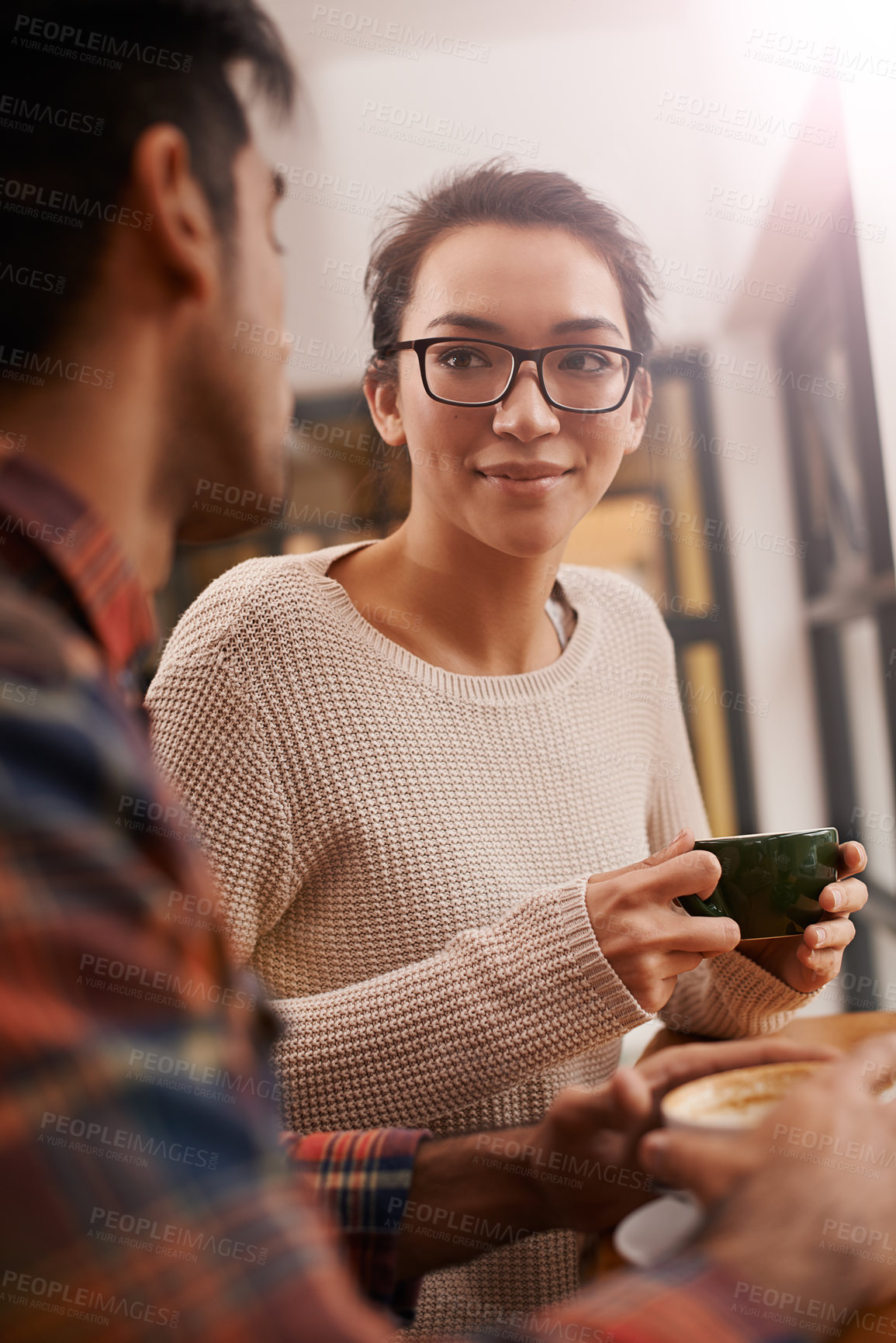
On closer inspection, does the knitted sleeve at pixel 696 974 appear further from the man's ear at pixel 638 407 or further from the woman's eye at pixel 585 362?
the woman's eye at pixel 585 362

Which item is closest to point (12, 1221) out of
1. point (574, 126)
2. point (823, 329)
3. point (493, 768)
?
point (493, 768)

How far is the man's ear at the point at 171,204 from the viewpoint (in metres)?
0.37

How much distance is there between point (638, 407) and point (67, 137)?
54 cm

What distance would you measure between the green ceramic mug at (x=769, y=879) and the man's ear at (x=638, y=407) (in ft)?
1.19

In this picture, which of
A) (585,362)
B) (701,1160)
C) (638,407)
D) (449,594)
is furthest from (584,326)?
(701,1160)

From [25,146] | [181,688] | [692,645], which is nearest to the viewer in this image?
[25,146]

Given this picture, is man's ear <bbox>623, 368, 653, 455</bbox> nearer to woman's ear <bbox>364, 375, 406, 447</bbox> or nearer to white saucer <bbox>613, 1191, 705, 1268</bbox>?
woman's ear <bbox>364, 375, 406, 447</bbox>

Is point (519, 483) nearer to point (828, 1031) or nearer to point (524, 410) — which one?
point (524, 410)

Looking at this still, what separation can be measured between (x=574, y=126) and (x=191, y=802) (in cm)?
119

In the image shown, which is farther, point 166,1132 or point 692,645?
point 692,645

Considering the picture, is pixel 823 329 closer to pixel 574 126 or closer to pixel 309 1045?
pixel 574 126

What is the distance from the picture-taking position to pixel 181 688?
68 cm

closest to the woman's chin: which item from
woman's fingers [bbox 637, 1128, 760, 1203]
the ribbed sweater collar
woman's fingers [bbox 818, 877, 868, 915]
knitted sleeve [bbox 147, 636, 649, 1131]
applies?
the ribbed sweater collar

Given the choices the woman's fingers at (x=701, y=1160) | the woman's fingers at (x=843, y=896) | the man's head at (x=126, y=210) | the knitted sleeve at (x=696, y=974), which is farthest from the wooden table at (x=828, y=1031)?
the man's head at (x=126, y=210)
